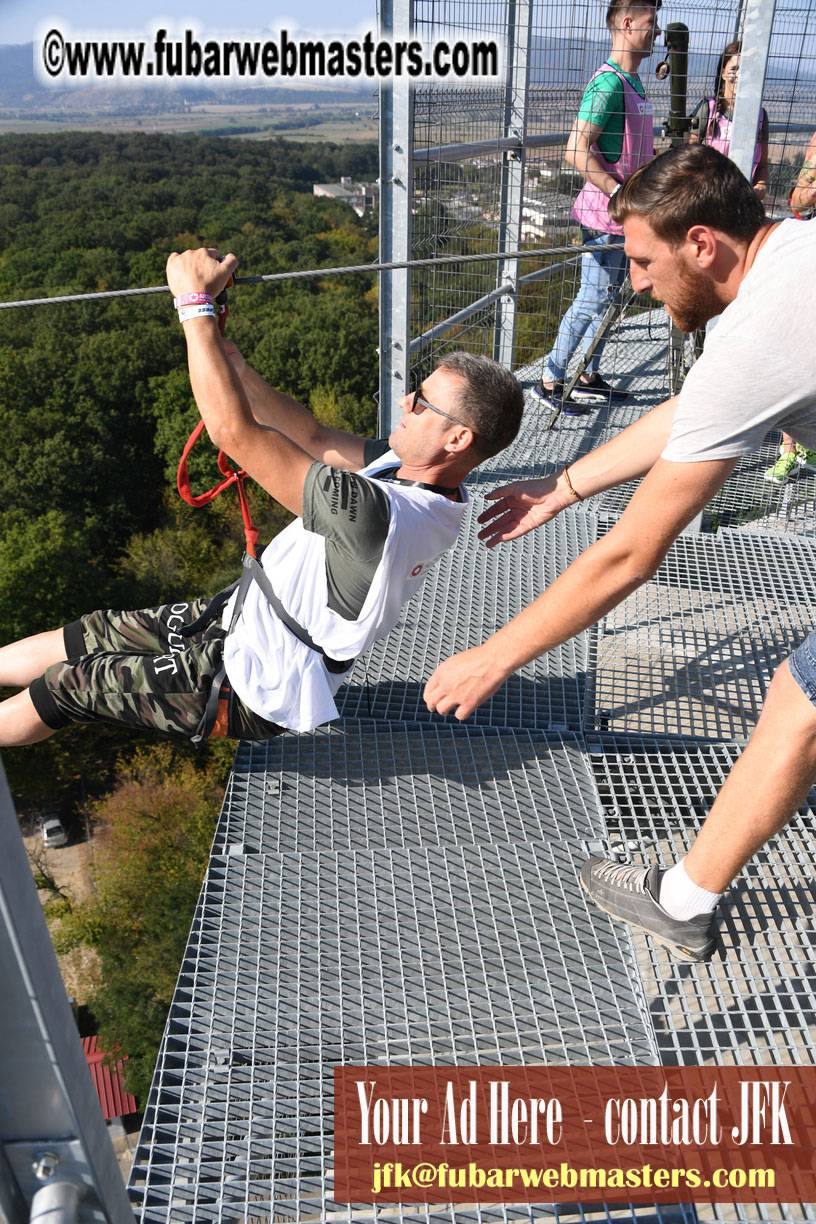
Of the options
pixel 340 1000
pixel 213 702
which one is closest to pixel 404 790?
pixel 213 702

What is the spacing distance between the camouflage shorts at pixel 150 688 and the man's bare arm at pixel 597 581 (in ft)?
2.87

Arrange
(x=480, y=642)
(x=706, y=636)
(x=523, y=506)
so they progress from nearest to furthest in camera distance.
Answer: (x=523, y=506) → (x=480, y=642) → (x=706, y=636)

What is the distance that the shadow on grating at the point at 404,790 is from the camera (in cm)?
294

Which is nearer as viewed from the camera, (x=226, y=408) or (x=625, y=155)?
(x=226, y=408)

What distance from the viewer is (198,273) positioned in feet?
8.71

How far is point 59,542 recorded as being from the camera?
26.4 m

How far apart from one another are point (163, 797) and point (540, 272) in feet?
68.8

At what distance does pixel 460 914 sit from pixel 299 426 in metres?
1.64

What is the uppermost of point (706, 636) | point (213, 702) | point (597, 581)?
point (597, 581)

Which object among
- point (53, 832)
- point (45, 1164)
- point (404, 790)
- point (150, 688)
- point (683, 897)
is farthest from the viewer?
point (53, 832)

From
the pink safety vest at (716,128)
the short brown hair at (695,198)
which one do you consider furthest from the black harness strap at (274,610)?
the pink safety vest at (716,128)

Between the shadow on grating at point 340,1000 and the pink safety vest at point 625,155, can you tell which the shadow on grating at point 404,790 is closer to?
the shadow on grating at point 340,1000

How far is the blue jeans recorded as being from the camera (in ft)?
18.6

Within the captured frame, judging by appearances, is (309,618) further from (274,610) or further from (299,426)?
(299,426)
